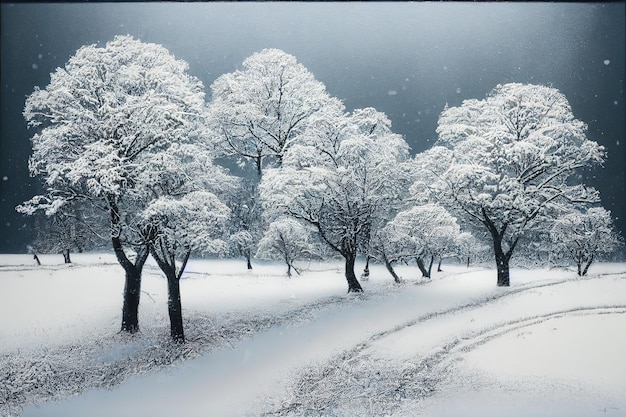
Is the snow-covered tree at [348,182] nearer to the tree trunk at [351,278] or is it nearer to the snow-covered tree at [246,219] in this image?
the tree trunk at [351,278]

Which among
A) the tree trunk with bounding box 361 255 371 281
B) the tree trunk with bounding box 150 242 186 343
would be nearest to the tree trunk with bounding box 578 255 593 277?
the tree trunk with bounding box 361 255 371 281

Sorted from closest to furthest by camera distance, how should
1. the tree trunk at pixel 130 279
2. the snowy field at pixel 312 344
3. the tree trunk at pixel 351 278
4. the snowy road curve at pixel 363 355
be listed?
the snowy field at pixel 312 344, the snowy road curve at pixel 363 355, the tree trunk at pixel 130 279, the tree trunk at pixel 351 278

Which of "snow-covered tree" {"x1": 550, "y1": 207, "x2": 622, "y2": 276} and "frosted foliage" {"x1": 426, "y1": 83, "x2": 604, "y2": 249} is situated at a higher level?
"frosted foliage" {"x1": 426, "y1": 83, "x2": 604, "y2": 249}

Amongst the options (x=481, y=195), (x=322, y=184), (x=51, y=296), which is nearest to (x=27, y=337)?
(x=51, y=296)

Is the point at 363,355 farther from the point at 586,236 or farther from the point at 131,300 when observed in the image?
the point at 586,236

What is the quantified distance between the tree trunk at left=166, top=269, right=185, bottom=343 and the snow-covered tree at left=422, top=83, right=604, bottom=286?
214 inches

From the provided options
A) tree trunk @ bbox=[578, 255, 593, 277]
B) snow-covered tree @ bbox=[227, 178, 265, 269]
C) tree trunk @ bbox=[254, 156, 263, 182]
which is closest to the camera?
tree trunk @ bbox=[578, 255, 593, 277]

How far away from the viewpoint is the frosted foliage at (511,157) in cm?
873

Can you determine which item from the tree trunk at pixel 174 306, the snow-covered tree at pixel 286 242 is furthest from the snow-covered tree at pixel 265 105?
the tree trunk at pixel 174 306

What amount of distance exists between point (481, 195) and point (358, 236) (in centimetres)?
278

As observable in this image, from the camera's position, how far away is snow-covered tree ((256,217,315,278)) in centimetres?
863

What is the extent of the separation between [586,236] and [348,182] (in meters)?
4.88

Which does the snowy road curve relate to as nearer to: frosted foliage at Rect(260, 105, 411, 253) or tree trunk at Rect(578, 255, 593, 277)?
tree trunk at Rect(578, 255, 593, 277)

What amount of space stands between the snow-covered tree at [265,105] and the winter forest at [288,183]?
0.10 feet
